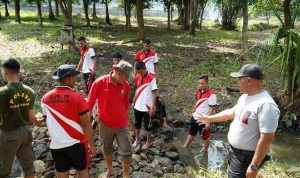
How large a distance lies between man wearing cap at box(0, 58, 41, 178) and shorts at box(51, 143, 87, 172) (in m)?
0.57

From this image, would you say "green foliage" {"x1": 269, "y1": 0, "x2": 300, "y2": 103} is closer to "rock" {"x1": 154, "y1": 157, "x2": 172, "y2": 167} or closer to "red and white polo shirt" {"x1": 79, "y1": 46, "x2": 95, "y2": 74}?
"rock" {"x1": 154, "y1": 157, "x2": 172, "y2": 167}

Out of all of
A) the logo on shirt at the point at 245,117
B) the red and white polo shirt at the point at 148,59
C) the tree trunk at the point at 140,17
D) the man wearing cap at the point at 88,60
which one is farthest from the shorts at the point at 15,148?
the tree trunk at the point at 140,17

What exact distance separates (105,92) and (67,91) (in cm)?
97

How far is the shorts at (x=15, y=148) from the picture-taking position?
4.70 m

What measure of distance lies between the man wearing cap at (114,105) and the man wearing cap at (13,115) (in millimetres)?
911

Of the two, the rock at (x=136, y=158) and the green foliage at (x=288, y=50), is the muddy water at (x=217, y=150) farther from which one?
the green foliage at (x=288, y=50)

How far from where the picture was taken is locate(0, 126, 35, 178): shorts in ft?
15.4

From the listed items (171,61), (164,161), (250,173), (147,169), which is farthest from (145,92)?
(171,61)

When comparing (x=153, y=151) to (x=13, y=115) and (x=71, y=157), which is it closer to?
(x=71, y=157)

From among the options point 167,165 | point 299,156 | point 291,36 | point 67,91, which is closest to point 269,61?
point 291,36

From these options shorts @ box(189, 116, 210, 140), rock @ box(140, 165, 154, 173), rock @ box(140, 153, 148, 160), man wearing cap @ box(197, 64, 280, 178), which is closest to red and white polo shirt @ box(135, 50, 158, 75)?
shorts @ box(189, 116, 210, 140)

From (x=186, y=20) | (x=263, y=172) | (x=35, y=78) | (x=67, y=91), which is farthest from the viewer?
(x=186, y=20)

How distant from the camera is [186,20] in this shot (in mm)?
29875

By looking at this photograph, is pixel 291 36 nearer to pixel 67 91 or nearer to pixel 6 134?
pixel 67 91
